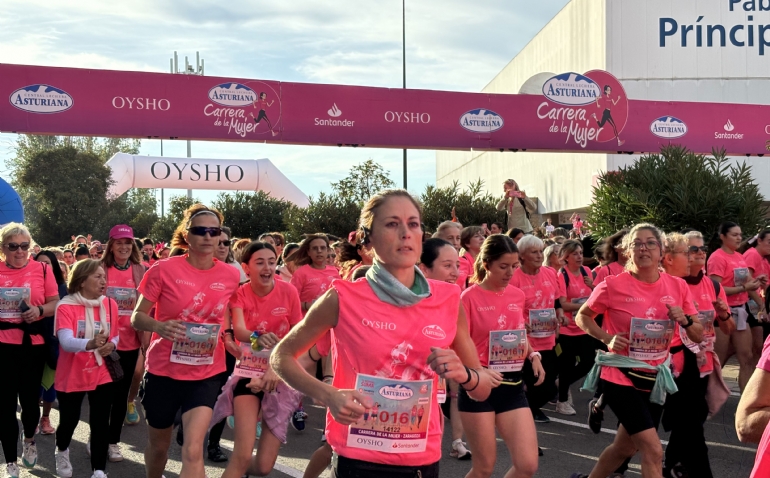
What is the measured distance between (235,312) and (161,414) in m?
0.83

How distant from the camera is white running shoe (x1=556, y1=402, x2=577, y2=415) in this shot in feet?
29.9

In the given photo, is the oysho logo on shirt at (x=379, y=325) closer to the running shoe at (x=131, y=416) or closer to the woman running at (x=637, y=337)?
the woman running at (x=637, y=337)

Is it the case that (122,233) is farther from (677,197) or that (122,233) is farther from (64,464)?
(677,197)

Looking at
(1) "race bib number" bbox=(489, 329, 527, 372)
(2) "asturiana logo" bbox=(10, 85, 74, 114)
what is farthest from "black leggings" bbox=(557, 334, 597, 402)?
(2) "asturiana logo" bbox=(10, 85, 74, 114)

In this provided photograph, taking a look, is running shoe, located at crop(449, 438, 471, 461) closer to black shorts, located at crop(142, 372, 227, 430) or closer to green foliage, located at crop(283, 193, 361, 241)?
black shorts, located at crop(142, 372, 227, 430)

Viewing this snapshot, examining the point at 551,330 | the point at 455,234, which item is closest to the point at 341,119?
the point at 455,234

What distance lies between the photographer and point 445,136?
17.0 meters

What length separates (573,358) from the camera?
9.12m

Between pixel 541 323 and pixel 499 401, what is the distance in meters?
2.50

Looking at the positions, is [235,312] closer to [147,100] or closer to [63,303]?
[63,303]

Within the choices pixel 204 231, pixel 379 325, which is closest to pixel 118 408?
pixel 204 231

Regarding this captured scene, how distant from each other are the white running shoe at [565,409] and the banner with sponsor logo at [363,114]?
850cm

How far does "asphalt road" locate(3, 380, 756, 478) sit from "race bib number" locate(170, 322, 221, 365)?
5.82ft

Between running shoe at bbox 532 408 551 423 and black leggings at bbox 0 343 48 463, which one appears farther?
running shoe at bbox 532 408 551 423
